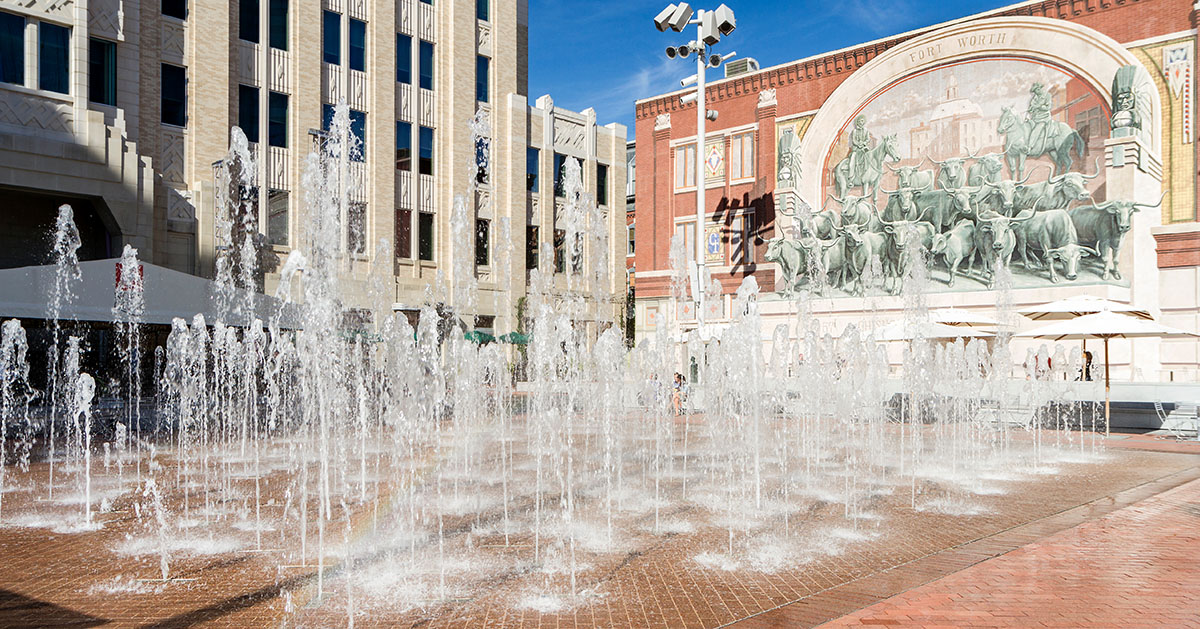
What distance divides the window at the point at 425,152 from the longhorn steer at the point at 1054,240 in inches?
828

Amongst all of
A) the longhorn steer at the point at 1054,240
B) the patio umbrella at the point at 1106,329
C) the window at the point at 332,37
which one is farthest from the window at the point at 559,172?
the patio umbrella at the point at 1106,329

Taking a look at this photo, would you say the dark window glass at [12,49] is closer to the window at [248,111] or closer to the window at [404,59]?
the window at [248,111]

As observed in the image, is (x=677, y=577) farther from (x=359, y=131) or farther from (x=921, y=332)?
(x=359, y=131)

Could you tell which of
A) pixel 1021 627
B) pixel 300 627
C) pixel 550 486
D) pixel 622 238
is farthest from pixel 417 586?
pixel 622 238

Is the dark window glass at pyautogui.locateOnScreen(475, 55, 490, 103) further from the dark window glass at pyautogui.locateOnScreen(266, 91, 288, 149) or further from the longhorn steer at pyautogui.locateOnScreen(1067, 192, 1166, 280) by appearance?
the longhorn steer at pyautogui.locateOnScreen(1067, 192, 1166, 280)

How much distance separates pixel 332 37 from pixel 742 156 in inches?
649

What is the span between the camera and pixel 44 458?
41.7ft

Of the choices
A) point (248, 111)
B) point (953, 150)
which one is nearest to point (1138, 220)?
point (953, 150)

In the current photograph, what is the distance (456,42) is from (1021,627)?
3070 cm

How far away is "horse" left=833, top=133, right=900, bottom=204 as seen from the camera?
28953 millimetres

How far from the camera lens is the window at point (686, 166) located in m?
34.9

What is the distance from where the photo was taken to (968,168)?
26844 millimetres

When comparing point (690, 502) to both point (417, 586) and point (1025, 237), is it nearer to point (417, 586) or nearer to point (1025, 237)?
point (417, 586)

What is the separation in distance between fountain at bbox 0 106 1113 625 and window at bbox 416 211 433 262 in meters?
1.06
